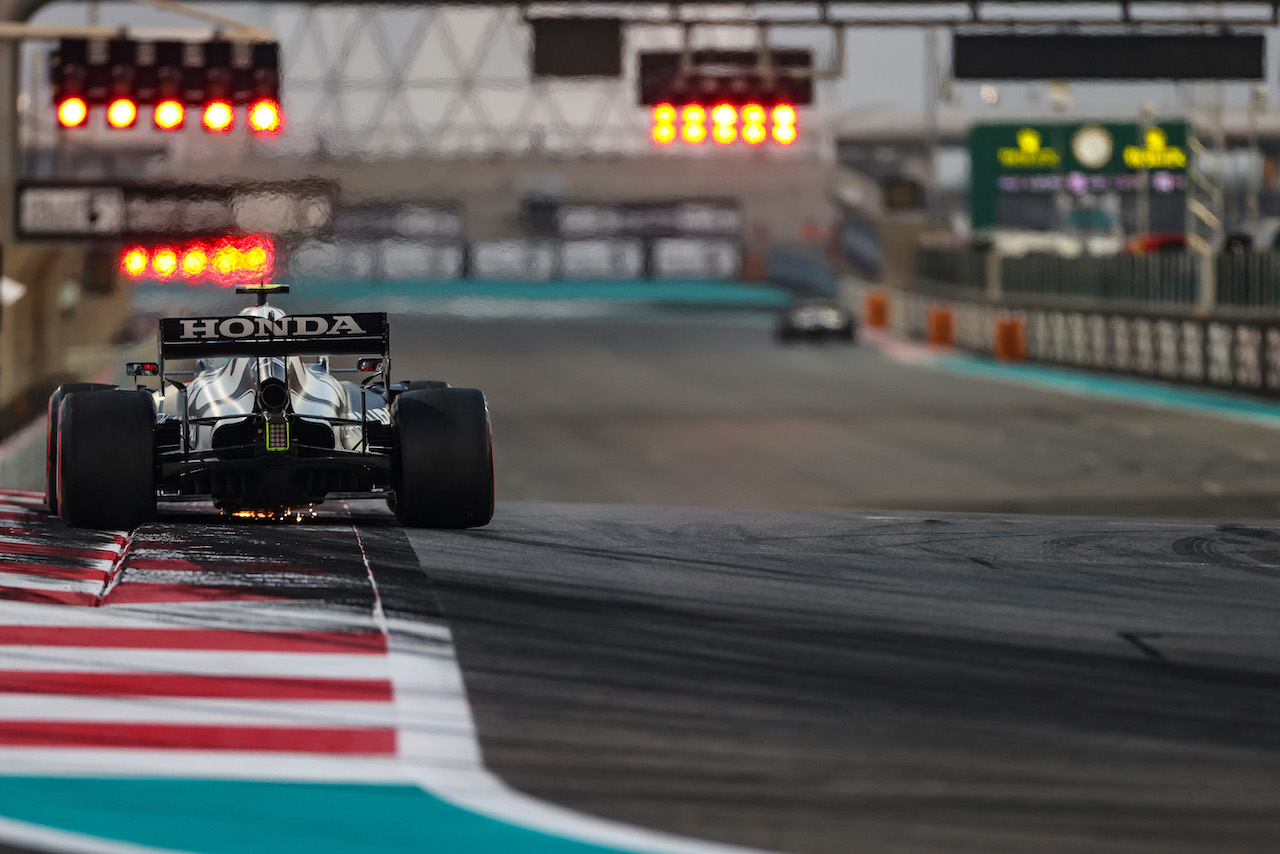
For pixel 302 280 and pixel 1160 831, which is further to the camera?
pixel 302 280

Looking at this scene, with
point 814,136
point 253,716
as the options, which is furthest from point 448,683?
point 814,136

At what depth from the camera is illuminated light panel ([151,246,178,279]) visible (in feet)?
58.5

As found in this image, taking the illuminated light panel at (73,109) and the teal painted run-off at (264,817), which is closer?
the teal painted run-off at (264,817)

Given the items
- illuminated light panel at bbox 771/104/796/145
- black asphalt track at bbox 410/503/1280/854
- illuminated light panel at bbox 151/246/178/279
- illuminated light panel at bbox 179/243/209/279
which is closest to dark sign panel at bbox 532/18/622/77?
illuminated light panel at bbox 771/104/796/145

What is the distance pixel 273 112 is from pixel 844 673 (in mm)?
13137

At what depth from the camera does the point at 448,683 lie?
7516 mm

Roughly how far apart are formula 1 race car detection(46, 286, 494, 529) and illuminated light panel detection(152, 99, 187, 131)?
7.87 meters

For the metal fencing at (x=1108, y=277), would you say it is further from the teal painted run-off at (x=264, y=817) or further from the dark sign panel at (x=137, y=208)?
the teal painted run-off at (x=264, y=817)

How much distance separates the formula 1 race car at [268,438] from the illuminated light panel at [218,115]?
776cm

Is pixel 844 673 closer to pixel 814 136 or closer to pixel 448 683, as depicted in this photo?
pixel 448 683

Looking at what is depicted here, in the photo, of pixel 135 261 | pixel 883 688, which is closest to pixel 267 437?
pixel 883 688

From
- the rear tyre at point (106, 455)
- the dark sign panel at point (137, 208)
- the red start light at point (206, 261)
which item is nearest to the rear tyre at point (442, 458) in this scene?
the rear tyre at point (106, 455)

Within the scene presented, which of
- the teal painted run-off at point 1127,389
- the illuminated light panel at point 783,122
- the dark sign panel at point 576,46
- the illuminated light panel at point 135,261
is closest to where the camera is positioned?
the illuminated light panel at point 135,261

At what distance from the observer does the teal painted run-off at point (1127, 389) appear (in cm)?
2758
